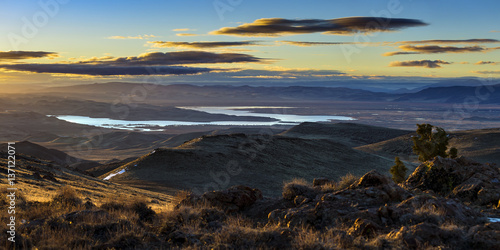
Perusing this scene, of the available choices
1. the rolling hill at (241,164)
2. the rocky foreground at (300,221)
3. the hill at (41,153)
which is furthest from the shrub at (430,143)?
the hill at (41,153)

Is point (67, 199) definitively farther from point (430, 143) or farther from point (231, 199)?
point (430, 143)

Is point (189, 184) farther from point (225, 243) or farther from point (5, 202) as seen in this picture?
point (225, 243)

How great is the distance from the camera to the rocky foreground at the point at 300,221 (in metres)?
8.55

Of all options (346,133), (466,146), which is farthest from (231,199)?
(346,133)

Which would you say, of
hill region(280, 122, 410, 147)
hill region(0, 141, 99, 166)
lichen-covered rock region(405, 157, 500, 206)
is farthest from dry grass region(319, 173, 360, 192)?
hill region(280, 122, 410, 147)

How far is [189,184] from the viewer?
1387 inches

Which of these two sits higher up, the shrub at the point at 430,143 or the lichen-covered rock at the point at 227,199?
the lichen-covered rock at the point at 227,199

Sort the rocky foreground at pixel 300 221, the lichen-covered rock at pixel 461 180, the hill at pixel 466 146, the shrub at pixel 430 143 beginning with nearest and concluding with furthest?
the rocky foreground at pixel 300 221 → the lichen-covered rock at pixel 461 180 → the shrub at pixel 430 143 → the hill at pixel 466 146

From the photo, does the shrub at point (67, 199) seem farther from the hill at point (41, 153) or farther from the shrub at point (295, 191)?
the hill at point (41, 153)

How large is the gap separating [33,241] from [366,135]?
10735 centimetres

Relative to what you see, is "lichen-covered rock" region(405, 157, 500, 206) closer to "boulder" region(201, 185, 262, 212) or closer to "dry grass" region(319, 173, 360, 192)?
"dry grass" region(319, 173, 360, 192)

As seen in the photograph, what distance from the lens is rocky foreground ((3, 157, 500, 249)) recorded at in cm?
855

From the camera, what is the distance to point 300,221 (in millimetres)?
10594

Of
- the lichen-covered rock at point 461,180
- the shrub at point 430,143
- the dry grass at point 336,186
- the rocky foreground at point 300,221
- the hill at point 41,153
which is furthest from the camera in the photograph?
the hill at point 41,153
